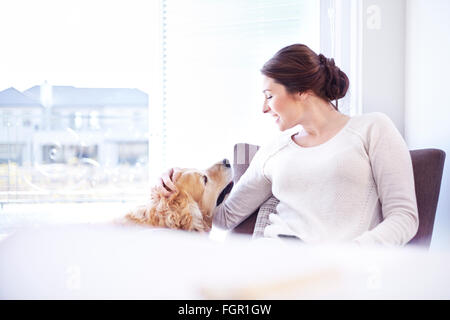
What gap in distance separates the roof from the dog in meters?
0.67

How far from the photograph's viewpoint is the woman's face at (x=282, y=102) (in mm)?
1038

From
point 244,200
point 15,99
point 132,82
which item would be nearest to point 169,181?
point 244,200

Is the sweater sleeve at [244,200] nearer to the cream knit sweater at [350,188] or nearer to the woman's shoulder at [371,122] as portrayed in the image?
the cream knit sweater at [350,188]

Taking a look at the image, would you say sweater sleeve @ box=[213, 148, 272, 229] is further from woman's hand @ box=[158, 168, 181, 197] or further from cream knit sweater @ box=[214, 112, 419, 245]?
woman's hand @ box=[158, 168, 181, 197]

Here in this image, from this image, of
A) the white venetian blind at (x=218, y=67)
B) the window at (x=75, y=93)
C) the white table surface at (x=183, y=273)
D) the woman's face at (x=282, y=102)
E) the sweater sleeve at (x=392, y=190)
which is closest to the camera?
the white table surface at (x=183, y=273)

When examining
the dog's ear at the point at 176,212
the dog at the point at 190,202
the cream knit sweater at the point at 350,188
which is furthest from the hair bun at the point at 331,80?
the dog's ear at the point at 176,212

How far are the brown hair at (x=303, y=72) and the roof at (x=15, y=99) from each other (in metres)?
0.87

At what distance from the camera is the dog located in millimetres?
967

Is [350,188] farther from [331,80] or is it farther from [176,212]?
[176,212]

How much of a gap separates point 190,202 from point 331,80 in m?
0.51

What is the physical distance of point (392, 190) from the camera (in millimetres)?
856

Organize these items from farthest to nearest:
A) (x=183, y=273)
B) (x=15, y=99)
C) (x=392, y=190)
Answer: (x=15, y=99), (x=392, y=190), (x=183, y=273)

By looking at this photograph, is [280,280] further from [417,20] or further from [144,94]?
[144,94]

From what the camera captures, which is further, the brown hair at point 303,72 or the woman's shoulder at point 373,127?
the brown hair at point 303,72
